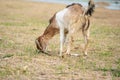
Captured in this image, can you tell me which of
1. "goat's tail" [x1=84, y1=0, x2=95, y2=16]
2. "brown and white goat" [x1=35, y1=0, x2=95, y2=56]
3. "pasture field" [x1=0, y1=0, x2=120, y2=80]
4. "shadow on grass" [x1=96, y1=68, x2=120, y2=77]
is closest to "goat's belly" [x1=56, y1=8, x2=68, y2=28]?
"brown and white goat" [x1=35, y1=0, x2=95, y2=56]

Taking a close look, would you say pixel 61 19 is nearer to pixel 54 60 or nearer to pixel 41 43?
pixel 41 43

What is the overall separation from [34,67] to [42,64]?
452 mm

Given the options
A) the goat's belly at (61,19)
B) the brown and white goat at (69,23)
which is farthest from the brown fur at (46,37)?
the goat's belly at (61,19)

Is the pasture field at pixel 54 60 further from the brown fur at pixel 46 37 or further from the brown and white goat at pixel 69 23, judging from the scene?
the brown and white goat at pixel 69 23

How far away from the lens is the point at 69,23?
1043 cm

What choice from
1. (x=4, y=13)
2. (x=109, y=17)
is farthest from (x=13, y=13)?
(x=109, y=17)

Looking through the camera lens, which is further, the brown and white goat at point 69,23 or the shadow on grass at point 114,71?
the brown and white goat at point 69,23

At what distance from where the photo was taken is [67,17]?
10.4 m

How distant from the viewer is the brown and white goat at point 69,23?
10383 millimetres

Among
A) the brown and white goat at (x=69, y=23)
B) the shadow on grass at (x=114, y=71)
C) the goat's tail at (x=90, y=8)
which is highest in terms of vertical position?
the goat's tail at (x=90, y=8)

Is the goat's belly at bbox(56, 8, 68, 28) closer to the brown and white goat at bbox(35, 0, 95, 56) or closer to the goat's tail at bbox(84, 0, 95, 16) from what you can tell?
the brown and white goat at bbox(35, 0, 95, 56)

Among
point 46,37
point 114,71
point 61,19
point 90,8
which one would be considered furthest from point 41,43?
point 114,71

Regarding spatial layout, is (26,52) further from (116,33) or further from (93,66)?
(116,33)

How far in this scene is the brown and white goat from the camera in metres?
10.4
